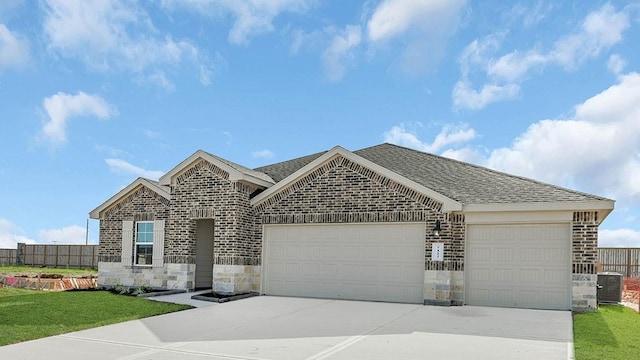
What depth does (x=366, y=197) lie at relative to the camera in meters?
15.5

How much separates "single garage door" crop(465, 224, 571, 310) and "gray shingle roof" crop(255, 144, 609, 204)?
80 centimetres

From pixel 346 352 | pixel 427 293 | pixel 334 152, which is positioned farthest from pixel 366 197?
pixel 346 352

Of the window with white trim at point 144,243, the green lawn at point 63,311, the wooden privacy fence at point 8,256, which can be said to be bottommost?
the wooden privacy fence at point 8,256

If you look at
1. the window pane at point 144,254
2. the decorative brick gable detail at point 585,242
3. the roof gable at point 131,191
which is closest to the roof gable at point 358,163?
the decorative brick gable detail at point 585,242

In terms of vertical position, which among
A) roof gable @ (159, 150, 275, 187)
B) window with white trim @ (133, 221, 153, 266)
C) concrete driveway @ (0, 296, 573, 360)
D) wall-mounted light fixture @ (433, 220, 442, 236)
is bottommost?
concrete driveway @ (0, 296, 573, 360)

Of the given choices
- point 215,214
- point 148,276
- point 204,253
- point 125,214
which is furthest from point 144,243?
point 215,214

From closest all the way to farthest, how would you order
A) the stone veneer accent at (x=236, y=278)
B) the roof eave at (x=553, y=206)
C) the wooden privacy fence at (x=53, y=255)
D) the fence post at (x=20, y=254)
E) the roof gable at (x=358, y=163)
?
the roof eave at (x=553, y=206) → the roof gable at (x=358, y=163) → the stone veneer accent at (x=236, y=278) → the wooden privacy fence at (x=53, y=255) → the fence post at (x=20, y=254)

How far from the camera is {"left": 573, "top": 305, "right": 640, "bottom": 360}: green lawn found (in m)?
8.61

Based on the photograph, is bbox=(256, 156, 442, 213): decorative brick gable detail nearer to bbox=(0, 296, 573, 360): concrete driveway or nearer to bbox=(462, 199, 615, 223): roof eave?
→ bbox=(462, 199, 615, 223): roof eave

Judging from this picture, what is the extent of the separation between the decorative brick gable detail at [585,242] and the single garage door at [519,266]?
0.19 metres

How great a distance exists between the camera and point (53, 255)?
37.9 metres

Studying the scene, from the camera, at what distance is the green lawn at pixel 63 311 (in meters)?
10.2

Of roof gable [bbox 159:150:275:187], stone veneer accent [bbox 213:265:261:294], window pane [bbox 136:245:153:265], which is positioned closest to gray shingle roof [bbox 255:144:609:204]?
roof gable [bbox 159:150:275:187]

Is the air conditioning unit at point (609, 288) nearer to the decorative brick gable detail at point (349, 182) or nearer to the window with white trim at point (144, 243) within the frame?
the decorative brick gable detail at point (349, 182)
